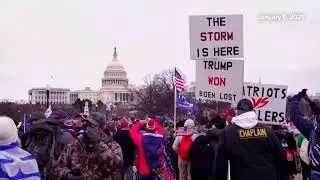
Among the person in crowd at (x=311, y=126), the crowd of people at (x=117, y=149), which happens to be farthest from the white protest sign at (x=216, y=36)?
the person in crowd at (x=311, y=126)

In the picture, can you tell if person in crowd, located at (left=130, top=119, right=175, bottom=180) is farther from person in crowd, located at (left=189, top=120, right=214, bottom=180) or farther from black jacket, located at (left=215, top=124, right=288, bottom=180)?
black jacket, located at (left=215, top=124, right=288, bottom=180)

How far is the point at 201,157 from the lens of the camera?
1073 cm

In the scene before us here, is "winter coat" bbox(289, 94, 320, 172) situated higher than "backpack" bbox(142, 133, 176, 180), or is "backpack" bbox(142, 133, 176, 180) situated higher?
"winter coat" bbox(289, 94, 320, 172)

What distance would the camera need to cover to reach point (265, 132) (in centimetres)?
659

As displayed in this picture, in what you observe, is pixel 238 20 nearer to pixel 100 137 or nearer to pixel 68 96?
pixel 100 137

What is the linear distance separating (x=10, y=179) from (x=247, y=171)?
8.04 feet

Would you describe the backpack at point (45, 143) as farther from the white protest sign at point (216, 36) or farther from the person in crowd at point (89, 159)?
the white protest sign at point (216, 36)

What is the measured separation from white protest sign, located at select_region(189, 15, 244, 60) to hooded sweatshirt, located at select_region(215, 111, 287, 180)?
443 centimetres

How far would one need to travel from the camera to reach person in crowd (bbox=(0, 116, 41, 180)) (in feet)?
17.0

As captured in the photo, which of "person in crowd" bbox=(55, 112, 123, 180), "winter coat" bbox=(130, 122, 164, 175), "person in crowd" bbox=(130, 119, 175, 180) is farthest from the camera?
"winter coat" bbox=(130, 122, 164, 175)

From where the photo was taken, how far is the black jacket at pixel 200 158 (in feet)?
34.3

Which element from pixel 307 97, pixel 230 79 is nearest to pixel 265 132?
pixel 307 97

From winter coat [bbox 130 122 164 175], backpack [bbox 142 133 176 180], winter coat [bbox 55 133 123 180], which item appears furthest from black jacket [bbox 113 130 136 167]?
winter coat [bbox 55 133 123 180]

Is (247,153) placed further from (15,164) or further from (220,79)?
(220,79)
